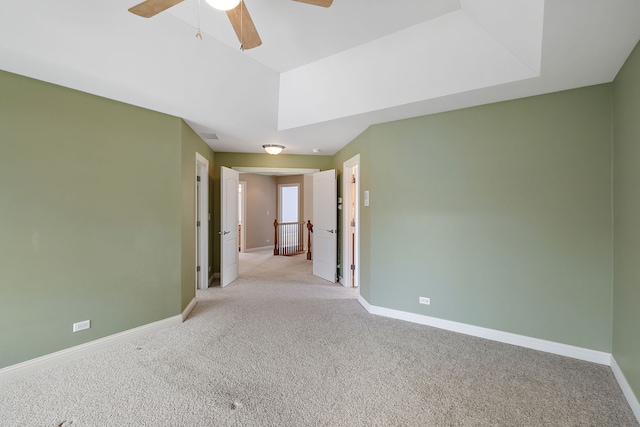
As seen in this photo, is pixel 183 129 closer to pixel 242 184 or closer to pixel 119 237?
pixel 119 237

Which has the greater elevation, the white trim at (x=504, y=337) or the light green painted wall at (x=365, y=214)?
the light green painted wall at (x=365, y=214)

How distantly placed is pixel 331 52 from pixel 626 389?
3535 millimetres

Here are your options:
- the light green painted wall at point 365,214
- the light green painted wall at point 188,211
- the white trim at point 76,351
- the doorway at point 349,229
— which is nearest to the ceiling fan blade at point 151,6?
the light green painted wall at point 188,211

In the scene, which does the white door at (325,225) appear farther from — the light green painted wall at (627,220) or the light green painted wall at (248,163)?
the light green painted wall at (627,220)

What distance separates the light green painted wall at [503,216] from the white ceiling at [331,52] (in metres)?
0.30

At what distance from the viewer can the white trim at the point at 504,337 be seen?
2.33 meters

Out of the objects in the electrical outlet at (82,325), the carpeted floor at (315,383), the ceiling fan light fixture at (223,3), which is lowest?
the carpeted floor at (315,383)

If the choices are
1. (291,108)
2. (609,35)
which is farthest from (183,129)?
(609,35)

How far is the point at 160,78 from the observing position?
2.40 meters

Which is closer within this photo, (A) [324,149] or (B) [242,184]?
(A) [324,149]

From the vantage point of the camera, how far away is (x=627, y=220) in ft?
6.47

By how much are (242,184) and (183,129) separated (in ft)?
14.8

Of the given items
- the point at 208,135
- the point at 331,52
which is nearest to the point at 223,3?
Answer: the point at 331,52

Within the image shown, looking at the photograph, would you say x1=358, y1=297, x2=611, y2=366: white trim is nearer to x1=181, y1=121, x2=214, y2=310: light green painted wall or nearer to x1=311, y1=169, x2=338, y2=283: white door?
x1=311, y1=169, x2=338, y2=283: white door
